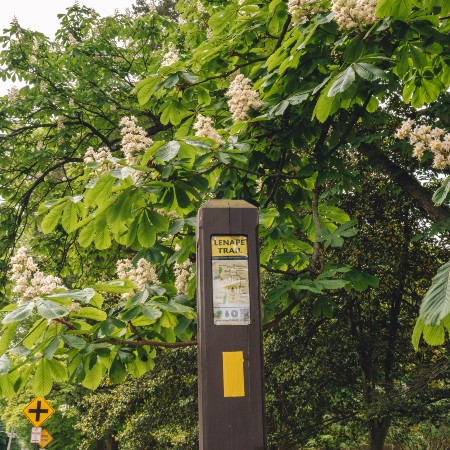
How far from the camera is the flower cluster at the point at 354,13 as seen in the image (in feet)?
9.43

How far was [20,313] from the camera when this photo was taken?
203cm

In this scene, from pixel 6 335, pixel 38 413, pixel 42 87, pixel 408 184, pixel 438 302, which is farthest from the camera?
pixel 38 413

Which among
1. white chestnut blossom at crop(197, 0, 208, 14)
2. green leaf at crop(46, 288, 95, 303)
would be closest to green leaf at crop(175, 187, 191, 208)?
green leaf at crop(46, 288, 95, 303)

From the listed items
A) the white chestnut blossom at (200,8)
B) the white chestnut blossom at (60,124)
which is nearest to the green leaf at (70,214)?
the white chestnut blossom at (200,8)

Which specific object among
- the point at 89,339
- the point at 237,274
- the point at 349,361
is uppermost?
the point at 237,274

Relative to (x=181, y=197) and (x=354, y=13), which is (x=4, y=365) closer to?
(x=181, y=197)

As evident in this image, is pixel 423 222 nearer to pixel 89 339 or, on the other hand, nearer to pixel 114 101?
pixel 114 101

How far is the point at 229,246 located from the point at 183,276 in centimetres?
123

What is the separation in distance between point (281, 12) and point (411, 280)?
5524mm

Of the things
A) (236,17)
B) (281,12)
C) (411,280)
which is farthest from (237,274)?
(411,280)

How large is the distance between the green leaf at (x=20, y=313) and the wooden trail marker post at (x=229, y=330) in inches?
26.9

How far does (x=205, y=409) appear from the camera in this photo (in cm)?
166

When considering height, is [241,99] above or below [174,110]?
below

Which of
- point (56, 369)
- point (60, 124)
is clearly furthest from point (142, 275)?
point (60, 124)
